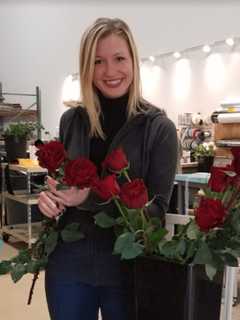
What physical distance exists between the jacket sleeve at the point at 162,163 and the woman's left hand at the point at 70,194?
166mm

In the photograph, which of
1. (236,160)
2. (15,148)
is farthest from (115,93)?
(15,148)

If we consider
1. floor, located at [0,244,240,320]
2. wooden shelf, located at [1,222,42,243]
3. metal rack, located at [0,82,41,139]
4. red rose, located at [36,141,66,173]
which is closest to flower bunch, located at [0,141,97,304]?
red rose, located at [36,141,66,173]

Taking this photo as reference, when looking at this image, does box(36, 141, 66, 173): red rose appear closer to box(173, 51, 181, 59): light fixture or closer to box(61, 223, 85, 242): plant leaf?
box(61, 223, 85, 242): plant leaf

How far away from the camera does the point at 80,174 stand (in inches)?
31.0

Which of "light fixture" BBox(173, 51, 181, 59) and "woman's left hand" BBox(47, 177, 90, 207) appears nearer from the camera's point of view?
"woman's left hand" BBox(47, 177, 90, 207)

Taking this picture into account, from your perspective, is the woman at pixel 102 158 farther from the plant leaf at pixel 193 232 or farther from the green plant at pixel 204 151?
the green plant at pixel 204 151

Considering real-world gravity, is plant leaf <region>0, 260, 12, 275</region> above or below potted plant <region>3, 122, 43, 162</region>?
below

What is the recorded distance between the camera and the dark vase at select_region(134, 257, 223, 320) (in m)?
0.76

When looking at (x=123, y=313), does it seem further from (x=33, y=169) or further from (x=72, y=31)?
(x=72, y=31)

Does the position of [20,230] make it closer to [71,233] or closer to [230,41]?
[230,41]

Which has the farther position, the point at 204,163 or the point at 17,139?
the point at 17,139

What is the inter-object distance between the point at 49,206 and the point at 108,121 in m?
0.26

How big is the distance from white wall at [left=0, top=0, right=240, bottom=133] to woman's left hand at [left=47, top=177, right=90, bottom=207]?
12.5 ft

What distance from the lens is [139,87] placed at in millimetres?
1089
